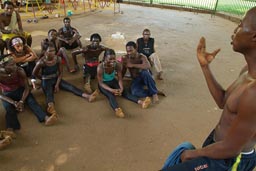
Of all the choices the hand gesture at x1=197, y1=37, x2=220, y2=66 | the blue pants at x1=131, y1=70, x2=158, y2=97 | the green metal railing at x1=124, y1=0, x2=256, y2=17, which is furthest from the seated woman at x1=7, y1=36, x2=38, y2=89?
the green metal railing at x1=124, y1=0, x2=256, y2=17

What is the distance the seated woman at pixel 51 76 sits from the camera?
3646 mm

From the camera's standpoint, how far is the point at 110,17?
31.7ft

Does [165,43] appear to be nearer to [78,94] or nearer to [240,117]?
[78,94]

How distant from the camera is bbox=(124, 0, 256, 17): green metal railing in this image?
387 inches

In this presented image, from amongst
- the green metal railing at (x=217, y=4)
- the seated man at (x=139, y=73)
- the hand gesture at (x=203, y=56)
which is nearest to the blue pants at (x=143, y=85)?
the seated man at (x=139, y=73)

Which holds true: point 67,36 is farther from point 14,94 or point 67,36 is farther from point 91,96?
point 14,94

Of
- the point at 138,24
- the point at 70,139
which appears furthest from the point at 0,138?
the point at 138,24

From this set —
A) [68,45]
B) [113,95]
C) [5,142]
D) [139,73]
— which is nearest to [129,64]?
[139,73]

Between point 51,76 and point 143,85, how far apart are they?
4.84ft

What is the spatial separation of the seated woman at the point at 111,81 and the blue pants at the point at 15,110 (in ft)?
3.12

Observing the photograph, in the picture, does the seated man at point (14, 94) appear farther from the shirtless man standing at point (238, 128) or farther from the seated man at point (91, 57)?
the shirtless man standing at point (238, 128)

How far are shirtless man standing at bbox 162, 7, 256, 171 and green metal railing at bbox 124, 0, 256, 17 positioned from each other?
9.44 m

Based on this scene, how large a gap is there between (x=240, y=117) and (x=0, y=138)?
8.73 ft

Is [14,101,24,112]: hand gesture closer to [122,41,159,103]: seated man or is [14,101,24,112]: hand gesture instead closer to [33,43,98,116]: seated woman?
[33,43,98,116]: seated woman
